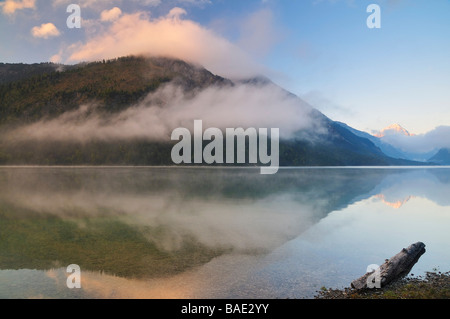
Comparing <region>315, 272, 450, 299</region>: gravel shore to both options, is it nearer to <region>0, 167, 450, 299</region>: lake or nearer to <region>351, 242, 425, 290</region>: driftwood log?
<region>351, 242, 425, 290</region>: driftwood log

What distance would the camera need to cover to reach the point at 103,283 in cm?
1636

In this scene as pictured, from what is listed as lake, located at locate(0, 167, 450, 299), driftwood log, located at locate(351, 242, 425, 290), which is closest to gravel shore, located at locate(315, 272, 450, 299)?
driftwood log, located at locate(351, 242, 425, 290)

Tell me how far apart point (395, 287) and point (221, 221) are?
19.6m

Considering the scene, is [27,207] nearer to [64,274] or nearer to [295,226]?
[64,274]

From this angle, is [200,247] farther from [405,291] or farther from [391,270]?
[405,291]

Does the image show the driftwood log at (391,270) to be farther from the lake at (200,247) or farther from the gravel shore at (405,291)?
the lake at (200,247)

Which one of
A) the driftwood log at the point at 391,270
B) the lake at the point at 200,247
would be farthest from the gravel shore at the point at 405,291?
the lake at the point at 200,247

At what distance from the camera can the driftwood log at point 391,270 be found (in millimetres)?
15375

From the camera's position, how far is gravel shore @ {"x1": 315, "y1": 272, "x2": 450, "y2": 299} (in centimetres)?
1415

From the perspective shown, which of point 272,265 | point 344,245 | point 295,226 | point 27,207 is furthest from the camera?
point 27,207

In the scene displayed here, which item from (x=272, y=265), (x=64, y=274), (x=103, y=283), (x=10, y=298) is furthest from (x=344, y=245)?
(x=10, y=298)

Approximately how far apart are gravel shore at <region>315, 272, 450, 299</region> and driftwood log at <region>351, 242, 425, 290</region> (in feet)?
0.88

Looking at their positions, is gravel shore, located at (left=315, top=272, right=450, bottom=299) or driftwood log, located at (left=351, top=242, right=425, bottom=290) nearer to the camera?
gravel shore, located at (left=315, top=272, right=450, bottom=299)
